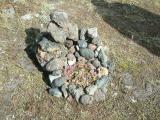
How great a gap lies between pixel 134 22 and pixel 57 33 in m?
5.47

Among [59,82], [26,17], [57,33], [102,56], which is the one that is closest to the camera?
[59,82]

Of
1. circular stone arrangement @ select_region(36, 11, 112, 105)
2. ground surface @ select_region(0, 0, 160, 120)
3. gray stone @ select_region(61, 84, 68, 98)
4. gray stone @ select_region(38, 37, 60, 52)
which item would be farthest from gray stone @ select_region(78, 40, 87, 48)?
gray stone @ select_region(61, 84, 68, 98)

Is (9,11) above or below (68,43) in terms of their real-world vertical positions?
below

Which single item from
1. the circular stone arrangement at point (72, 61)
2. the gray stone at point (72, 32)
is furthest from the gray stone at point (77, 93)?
the gray stone at point (72, 32)

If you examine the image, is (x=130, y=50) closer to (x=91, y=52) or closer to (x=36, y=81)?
(x=91, y=52)

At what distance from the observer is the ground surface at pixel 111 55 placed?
11.7m

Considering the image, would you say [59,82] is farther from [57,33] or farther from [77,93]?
[57,33]

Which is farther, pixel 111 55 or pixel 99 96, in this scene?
pixel 111 55

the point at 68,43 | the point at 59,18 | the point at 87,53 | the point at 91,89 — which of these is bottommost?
the point at 91,89

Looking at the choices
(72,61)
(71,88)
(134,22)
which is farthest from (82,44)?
(134,22)

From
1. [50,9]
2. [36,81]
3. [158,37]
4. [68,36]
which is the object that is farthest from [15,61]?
[158,37]

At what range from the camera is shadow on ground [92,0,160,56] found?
15414mm

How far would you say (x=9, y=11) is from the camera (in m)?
16.6

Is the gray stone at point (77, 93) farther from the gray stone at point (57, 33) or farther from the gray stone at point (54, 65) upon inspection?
the gray stone at point (57, 33)
